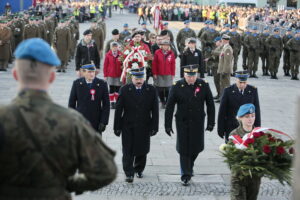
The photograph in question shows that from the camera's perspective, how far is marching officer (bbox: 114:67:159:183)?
9203 mm

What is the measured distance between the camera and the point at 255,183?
6.83m

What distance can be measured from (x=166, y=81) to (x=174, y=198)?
6.91 metres

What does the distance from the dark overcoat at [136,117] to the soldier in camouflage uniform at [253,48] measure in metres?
13.5

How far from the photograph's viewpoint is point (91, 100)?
9.53 m

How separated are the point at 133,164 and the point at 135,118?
2.57 feet

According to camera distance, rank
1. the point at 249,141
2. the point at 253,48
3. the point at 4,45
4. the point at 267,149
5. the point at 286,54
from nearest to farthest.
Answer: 1. the point at 267,149
2. the point at 249,141
3. the point at 4,45
4. the point at 253,48
5. the point at 286,54

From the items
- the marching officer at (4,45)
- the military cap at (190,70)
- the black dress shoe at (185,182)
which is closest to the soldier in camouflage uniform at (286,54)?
the marching officer at (4,45)

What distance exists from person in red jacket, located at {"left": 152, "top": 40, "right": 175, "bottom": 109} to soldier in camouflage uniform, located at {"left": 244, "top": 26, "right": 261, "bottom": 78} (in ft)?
25.3

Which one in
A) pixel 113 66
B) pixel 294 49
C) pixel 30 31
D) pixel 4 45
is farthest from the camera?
pixel 30 31

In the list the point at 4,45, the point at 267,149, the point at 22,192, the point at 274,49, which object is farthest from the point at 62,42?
the point at 22,192

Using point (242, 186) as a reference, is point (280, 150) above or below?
above

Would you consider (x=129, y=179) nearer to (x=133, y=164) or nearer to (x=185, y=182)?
(x=133, y=164)

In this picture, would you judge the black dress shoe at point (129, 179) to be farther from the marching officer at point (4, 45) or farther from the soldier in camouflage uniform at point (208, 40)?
the marching officer at point (4, 45)

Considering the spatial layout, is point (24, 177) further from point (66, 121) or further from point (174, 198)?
point (174, 198)
